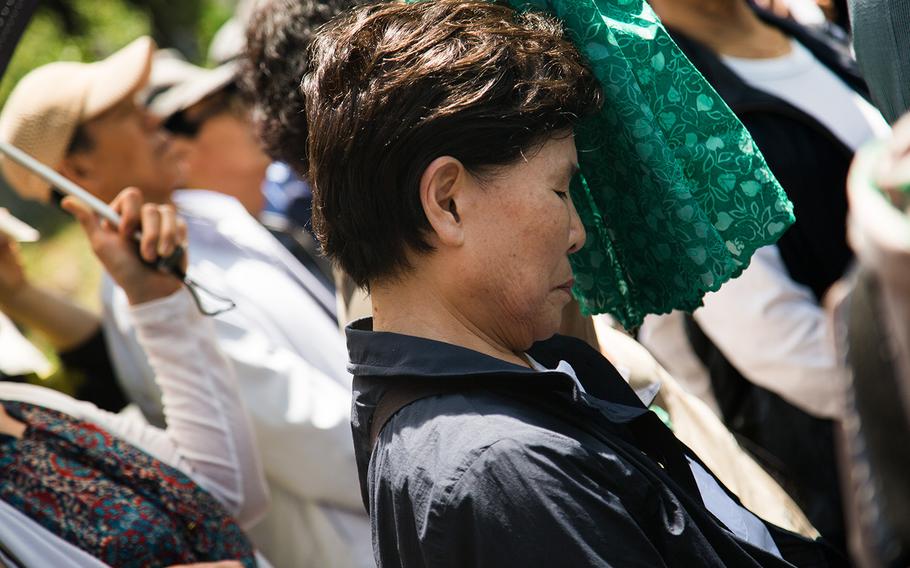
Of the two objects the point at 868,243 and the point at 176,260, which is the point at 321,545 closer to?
the point at 176,260

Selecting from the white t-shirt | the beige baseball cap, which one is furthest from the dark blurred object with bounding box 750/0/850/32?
the beige baseball cap

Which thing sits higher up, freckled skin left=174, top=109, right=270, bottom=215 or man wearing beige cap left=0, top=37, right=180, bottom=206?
man wearing beige cap left=0, top=37, right=180, bottom=206

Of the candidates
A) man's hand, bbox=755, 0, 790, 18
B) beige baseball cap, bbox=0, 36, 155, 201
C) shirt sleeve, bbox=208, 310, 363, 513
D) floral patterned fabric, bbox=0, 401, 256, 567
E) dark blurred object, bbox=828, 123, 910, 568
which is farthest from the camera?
man's hand, bbox=755, 0, 790, 18

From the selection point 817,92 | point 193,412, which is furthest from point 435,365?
point 817,92

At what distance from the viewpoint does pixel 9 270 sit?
2990 millimetres

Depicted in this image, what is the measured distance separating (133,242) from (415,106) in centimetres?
109

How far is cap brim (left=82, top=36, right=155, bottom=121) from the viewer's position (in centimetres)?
311

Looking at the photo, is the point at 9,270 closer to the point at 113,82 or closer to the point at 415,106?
the point at 113,82

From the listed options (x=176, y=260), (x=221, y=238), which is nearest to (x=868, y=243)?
(x=176, y=260)

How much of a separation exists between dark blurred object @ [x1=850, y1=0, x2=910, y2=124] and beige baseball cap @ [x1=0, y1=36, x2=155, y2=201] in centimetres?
212

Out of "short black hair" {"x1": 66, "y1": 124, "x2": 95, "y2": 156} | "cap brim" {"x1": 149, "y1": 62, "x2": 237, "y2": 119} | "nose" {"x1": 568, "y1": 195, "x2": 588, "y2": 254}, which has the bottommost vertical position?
"cap brim" {"x1": 149, "y1": 62, "x2": 237, "y2": 119}

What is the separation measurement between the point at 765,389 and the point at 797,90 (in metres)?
0.75

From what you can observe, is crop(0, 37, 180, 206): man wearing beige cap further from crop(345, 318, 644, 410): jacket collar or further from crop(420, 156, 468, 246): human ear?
crop(420, 156, 468, 246): human ear

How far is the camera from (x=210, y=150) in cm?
398
